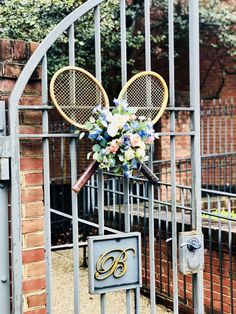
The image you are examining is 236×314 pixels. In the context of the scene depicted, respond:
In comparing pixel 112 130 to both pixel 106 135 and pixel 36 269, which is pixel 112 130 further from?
pixel 36 269

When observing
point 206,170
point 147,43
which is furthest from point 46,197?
point 206,170

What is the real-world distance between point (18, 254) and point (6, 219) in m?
0.19

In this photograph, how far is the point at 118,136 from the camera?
2357mm

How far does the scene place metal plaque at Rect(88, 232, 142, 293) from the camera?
2.43 m

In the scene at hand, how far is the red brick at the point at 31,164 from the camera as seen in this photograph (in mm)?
2508

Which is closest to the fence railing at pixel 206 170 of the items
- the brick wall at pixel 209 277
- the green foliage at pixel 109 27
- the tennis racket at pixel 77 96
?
the green foliage at pixel 109 27

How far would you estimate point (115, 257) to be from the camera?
2.48 meters

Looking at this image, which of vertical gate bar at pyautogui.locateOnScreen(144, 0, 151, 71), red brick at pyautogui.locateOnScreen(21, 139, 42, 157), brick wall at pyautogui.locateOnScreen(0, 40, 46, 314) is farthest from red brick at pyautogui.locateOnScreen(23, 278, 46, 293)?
vertical gate bar at pyautogui.locateOnScreen(144, 0, 151, 71)

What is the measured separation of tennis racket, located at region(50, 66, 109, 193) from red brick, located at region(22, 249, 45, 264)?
1.37 ft

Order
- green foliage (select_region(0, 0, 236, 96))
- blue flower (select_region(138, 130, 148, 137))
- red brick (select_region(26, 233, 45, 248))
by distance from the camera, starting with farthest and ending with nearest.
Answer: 1. green foliage (select_region(0, 0, 236, 96))
2. red brick (select_region(26, 233, 45, 248))
3. blue flower (select_region(138, 130, 148, 137))

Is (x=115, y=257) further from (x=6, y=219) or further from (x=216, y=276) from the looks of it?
(x=216, y=276)

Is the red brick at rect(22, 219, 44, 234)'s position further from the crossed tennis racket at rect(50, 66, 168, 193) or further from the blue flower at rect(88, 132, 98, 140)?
the blue flower at rect(88, 132, 98, 140)

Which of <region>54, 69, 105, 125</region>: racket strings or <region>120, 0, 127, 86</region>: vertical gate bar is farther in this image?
<region>120, 0, 127, 86</region>: vertical gate bar

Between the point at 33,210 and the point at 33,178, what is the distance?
6.5 inches
